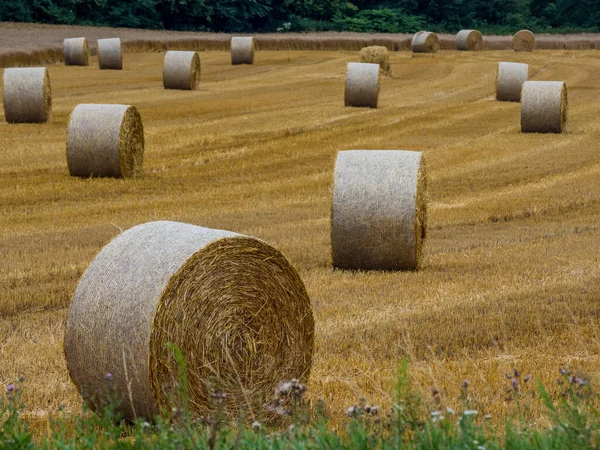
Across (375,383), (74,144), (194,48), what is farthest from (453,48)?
(375,383)

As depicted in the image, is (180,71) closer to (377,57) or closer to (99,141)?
(377,57)

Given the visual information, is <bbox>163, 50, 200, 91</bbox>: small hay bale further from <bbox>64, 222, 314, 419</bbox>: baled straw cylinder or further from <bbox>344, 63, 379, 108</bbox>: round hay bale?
<bbox>64, 222, 314, 419</bbox>: baled straw cylinder

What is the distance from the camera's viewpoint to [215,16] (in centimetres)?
6100

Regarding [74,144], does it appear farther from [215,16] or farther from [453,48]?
[215,16]

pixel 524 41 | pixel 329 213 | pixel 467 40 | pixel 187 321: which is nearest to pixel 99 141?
pixel 329 213

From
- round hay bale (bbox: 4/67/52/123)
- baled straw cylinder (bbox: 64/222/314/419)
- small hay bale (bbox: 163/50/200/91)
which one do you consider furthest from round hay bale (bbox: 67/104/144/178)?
small hay bale (bbox: 163/50/200/91)

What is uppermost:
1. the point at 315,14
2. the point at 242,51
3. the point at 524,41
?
→ the point at 242,51

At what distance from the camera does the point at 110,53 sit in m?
38.7

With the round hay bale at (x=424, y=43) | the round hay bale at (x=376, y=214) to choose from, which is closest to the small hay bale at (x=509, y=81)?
the round hay bale at (x=376, y=214)

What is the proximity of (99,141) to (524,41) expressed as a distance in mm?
38343

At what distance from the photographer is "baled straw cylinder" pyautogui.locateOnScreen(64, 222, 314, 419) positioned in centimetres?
589

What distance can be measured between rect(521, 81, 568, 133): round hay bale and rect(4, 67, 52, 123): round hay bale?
9849 millimetres

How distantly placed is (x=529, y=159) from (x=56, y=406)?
48.3 feet

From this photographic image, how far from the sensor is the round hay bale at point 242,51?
4238cm
